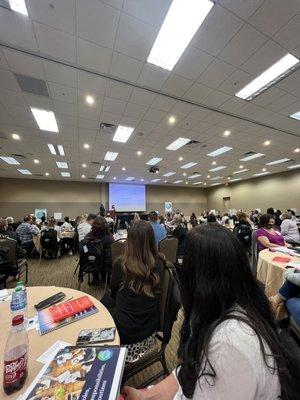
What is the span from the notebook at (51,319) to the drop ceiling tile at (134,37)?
317 centimetres

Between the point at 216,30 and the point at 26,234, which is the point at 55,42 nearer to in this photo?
the point at 216,30

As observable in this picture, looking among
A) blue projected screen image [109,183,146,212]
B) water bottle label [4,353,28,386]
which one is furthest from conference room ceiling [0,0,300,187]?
blue projected screen image [109,183,146,212]

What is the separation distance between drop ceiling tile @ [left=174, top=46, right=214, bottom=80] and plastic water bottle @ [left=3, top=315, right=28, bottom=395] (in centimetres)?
356

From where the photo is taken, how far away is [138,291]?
1391 mm

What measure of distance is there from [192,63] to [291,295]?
11.2 feet

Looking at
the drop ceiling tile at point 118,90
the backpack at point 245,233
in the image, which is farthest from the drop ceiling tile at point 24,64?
the backpack at point 245,233

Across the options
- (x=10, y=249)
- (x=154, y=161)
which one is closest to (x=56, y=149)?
(x=154, y=161)

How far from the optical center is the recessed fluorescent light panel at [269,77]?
124 inches

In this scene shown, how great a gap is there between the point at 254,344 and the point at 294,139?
805 cm

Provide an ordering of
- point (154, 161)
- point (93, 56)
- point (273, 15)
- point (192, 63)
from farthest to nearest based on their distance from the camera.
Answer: point (154, 161) → point (192, 63) → point (93, 56) → point (273, 15)

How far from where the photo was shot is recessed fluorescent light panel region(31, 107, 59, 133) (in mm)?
4715

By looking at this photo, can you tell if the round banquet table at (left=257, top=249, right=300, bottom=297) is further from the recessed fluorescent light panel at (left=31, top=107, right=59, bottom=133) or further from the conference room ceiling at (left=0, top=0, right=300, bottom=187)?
the recessed fluorescent light panel at (left=31, top=107, right=59, bottom=133)

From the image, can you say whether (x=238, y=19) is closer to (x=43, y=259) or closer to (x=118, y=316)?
(x=118, y=316)

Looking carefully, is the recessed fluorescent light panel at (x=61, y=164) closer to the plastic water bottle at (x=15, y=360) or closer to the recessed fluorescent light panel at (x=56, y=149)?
the recessed fluorescent light panel at (x=56, y=149)
